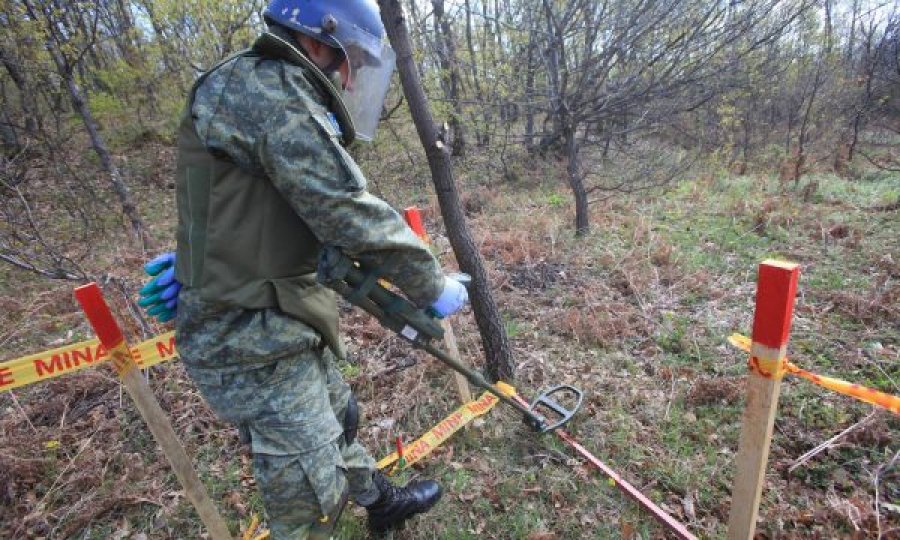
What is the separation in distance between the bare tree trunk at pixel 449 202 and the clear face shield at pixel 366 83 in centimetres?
54

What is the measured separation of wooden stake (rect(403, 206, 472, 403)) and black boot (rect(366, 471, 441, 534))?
78cm

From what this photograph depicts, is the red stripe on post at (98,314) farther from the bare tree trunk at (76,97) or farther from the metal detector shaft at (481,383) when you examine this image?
the bare tree trunk at (76,97)

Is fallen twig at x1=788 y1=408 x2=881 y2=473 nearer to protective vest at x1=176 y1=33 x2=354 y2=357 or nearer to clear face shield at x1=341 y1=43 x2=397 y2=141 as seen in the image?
protective vest at x1=176 y1=33 x2=354 y2=357

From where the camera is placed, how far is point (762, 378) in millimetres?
1613

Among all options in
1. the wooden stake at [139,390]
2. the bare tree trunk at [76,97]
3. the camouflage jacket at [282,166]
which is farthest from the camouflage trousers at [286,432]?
the bare tree trunk at [76,97]

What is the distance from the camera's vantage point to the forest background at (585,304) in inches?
106

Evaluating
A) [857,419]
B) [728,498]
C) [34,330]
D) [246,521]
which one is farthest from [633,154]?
[34,330]

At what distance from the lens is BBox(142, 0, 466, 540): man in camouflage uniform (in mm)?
1519

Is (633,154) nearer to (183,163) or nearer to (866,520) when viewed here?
(866,520)

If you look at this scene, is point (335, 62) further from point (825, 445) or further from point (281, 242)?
point (825, 445)

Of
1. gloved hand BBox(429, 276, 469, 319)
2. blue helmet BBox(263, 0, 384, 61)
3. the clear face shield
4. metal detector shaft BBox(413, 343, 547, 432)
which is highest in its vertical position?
blue helmet BBox(263, 0, 384, 61)

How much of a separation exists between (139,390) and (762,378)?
8.54 feet

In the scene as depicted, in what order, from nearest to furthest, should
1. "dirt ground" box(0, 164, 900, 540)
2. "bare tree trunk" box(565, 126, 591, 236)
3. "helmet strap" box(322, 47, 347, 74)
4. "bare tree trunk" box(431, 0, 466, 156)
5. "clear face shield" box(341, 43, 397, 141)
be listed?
"helmet strap" box(322, 47, 347, 74) → "clear face shield" box(341, 43, 397, 141) → "dirt ground" box(0, 164, 900, 540) → "bare tree trunk" box(565, 126, 591, 236) → "bare tree trunk" box(431, 0, 466, 156)

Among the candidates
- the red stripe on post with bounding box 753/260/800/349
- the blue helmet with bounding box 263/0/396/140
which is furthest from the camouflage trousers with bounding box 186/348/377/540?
the red stripe on post with bounding box 753/260/800/349
